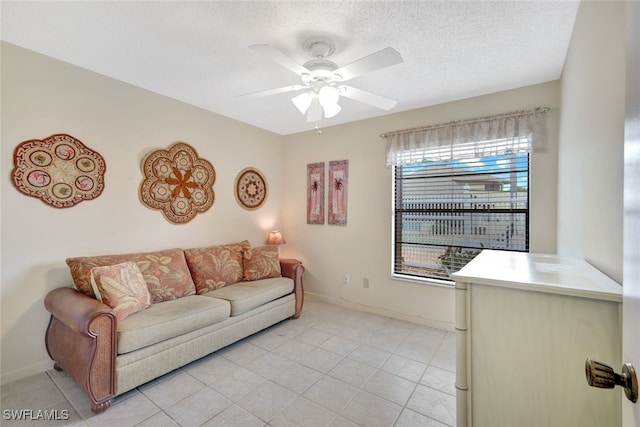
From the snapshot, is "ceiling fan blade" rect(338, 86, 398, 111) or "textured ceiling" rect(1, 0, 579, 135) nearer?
"textured ceiling" rect(1, 0, 579, 135)

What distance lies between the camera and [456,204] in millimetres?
3029

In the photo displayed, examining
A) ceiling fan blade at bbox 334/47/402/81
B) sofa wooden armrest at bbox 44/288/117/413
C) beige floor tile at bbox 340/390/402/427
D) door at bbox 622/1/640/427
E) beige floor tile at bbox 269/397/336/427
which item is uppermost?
ceiling fan blade at bbox 334/47/402/81

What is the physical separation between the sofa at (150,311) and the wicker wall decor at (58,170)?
1.82 ft

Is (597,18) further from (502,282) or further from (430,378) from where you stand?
(430,378)

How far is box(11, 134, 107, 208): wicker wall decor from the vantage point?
2076 mm

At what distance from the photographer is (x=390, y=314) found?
132 inches

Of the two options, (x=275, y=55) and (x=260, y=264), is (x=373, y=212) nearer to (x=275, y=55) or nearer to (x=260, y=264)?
(x=260, y=264)

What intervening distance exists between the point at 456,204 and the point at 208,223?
2.93m

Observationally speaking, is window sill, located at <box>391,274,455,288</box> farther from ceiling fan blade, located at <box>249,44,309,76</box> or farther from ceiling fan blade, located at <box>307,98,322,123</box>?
ceiling fan blade, located at <box>249,44,309,76</box>

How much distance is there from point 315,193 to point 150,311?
98.3 inches

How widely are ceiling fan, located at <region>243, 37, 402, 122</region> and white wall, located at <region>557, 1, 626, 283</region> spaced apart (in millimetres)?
908

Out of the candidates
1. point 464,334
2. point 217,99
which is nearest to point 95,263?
point 217,99

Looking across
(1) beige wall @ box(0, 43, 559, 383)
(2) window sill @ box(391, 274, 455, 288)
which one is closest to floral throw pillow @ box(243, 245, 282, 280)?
(1) beige wall @ box(0, 43, 559, 383)

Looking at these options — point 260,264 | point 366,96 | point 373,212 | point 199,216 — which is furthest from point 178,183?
point 373,212
